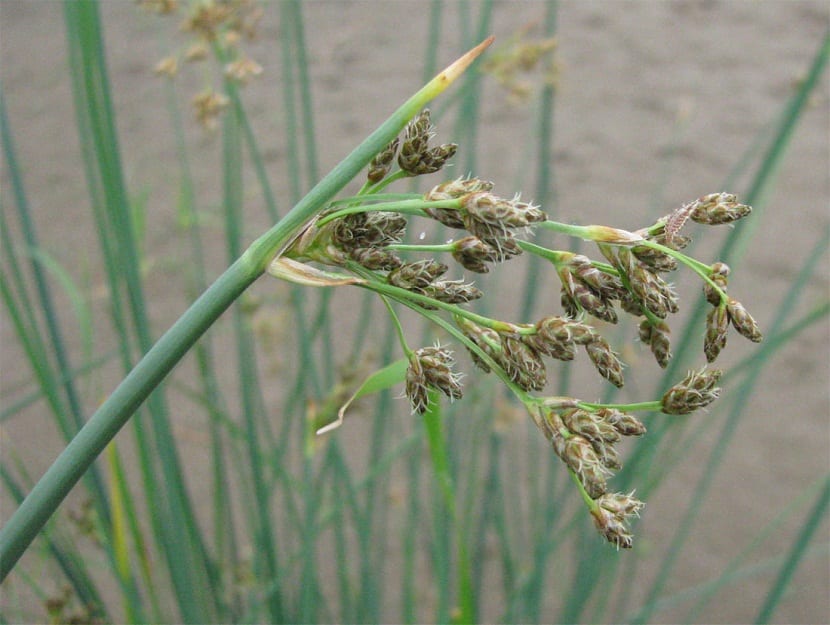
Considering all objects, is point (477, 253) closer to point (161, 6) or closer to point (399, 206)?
point (399, 206)

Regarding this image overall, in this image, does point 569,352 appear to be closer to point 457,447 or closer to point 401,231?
point 401,231

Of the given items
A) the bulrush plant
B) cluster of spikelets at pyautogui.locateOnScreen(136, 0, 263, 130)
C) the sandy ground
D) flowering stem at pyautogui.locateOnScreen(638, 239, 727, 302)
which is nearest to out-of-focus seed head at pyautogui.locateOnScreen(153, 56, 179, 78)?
cluster of spikelets at pyautogui.locateOnScreen(136, 0, 263, 130)

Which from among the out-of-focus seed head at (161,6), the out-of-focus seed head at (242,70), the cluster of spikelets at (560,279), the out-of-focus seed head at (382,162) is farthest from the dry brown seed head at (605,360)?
the out-of-focus seed head at (161,6)

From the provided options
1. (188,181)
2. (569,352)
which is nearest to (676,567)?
(188,181)

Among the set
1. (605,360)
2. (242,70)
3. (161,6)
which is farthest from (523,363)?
(161,6)

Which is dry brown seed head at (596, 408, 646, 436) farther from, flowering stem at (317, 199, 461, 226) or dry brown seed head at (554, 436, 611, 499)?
flowering stem at (317, 199, 461, 226)

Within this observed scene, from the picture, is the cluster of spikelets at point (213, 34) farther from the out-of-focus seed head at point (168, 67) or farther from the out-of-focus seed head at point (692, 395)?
the out-of-focus seed head at point (692, 395)
